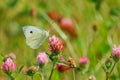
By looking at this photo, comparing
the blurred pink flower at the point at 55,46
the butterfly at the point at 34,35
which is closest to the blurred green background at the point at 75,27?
the butterfly at the point at 34,35

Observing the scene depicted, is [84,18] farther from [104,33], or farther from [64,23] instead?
[104,33]

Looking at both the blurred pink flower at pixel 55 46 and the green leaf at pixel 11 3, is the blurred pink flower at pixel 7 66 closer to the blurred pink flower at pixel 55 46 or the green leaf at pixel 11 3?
the blurred pink flower at pixel 55 46

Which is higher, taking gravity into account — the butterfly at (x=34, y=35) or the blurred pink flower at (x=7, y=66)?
the butterfly at (x=34, y=35)

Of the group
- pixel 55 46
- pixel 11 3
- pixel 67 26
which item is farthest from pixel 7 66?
pixel 11 3

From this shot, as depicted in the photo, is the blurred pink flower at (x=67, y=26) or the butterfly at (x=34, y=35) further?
the blurred pink flower at (x=67, y=26)

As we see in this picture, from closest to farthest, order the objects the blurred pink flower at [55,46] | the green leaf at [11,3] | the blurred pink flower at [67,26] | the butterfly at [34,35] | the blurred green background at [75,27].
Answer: the blurred pink flower at [55,46] → the butterfly at [34,35] → the blurred green background at [75,27] → the blurred pink flower at [67,26] → the green leaf at [11,3]

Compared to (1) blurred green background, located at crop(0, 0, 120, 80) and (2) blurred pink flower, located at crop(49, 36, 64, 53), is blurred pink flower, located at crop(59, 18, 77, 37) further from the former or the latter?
(2) blurred pink flower, located at crop(49, 36, 64, 53)
